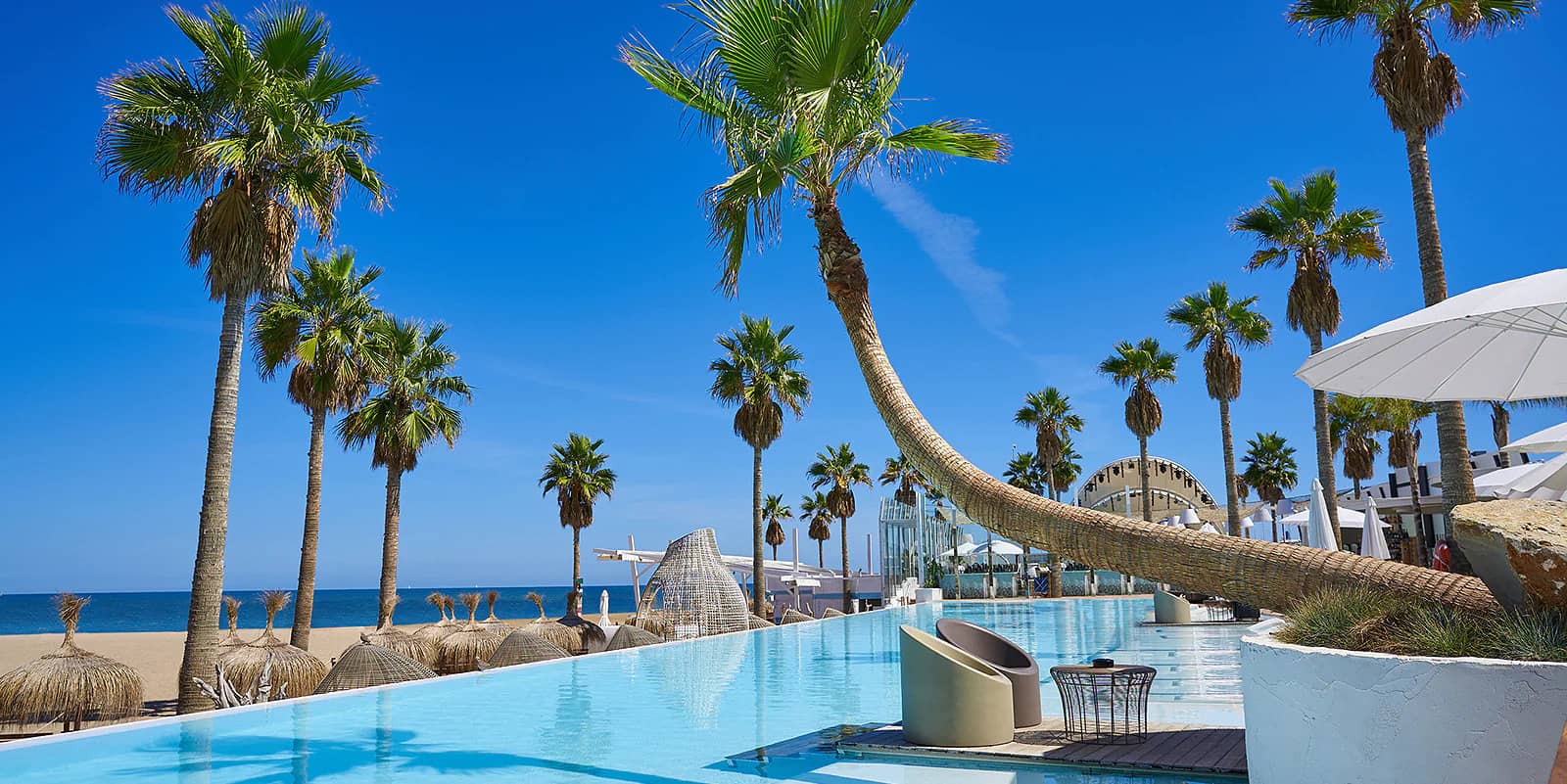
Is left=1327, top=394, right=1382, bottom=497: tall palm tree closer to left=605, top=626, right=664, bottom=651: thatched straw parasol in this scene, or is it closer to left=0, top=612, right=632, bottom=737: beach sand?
left=0, top=612, right=632, bottom=737: beach sand

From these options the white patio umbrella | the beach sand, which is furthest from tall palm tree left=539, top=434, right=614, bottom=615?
the white patio umbrella

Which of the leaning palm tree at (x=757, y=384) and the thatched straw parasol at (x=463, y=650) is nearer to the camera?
the thatched straw parasol at (x=463, y=650)

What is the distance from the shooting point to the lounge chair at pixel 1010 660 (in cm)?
757

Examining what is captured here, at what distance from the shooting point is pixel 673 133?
23.5 feet

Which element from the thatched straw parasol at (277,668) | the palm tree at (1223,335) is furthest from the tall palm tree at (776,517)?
the thatched straw parasol at (277,668)

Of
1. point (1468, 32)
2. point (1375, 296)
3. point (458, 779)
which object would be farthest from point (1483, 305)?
point (1375, 296)

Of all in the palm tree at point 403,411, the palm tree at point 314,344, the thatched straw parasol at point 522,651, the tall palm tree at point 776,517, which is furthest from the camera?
the tall palm tree at point 776,517

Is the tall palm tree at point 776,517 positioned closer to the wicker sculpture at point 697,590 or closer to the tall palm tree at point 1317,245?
the wicker sculpture at point 697,590

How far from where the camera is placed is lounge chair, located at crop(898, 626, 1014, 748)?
6.98 metres

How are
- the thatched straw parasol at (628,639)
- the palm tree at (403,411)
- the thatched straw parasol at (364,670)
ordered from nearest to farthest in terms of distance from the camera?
the thatched straw parasol at (364,670), the thatched straw parasol at (628,639), the palm tree at (403,411)

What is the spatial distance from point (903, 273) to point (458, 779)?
60.6ft

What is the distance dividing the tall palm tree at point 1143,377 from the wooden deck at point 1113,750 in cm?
2832

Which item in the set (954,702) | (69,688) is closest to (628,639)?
(69,688)

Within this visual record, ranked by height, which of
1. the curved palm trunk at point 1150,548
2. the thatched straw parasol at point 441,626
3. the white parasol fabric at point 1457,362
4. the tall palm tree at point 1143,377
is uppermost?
the tall palm tree at point 1143,377
